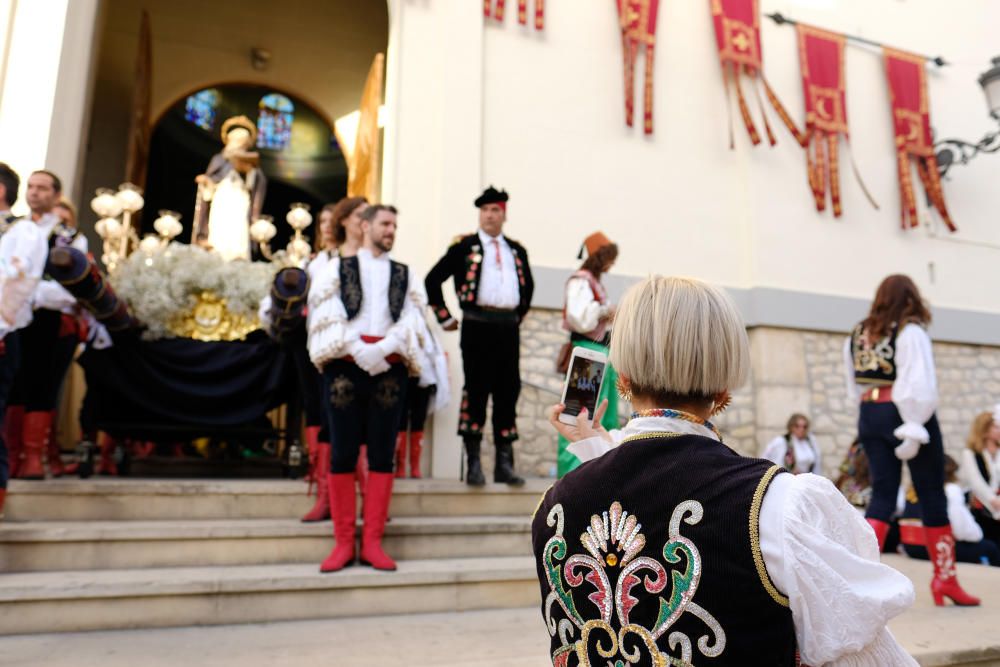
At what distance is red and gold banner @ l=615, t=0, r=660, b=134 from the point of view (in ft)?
21.9

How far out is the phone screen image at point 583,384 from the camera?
1.92 metres

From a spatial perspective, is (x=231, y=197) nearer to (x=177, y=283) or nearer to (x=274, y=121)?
(x=177, y=283)

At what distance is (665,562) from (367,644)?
1819 mm

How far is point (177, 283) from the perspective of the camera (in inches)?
178

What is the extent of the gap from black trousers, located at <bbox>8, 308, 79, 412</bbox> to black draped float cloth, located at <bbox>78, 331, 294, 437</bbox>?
39 centimetres

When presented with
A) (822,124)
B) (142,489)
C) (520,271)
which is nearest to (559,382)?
(520,271)

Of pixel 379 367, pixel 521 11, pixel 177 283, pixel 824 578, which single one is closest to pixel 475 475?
pixel 379 367

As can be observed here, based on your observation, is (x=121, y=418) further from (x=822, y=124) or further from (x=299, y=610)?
(x=822, y=124)

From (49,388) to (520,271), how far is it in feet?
9.01

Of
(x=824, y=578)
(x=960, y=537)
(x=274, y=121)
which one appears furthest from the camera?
(x=274, y=121)

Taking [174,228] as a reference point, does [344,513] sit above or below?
below

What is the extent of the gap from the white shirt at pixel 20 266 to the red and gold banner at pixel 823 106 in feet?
22.9

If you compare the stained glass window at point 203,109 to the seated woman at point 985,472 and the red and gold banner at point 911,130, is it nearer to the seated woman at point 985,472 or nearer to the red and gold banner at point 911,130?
the red and gold banner at point 911,130

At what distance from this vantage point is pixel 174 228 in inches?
209
